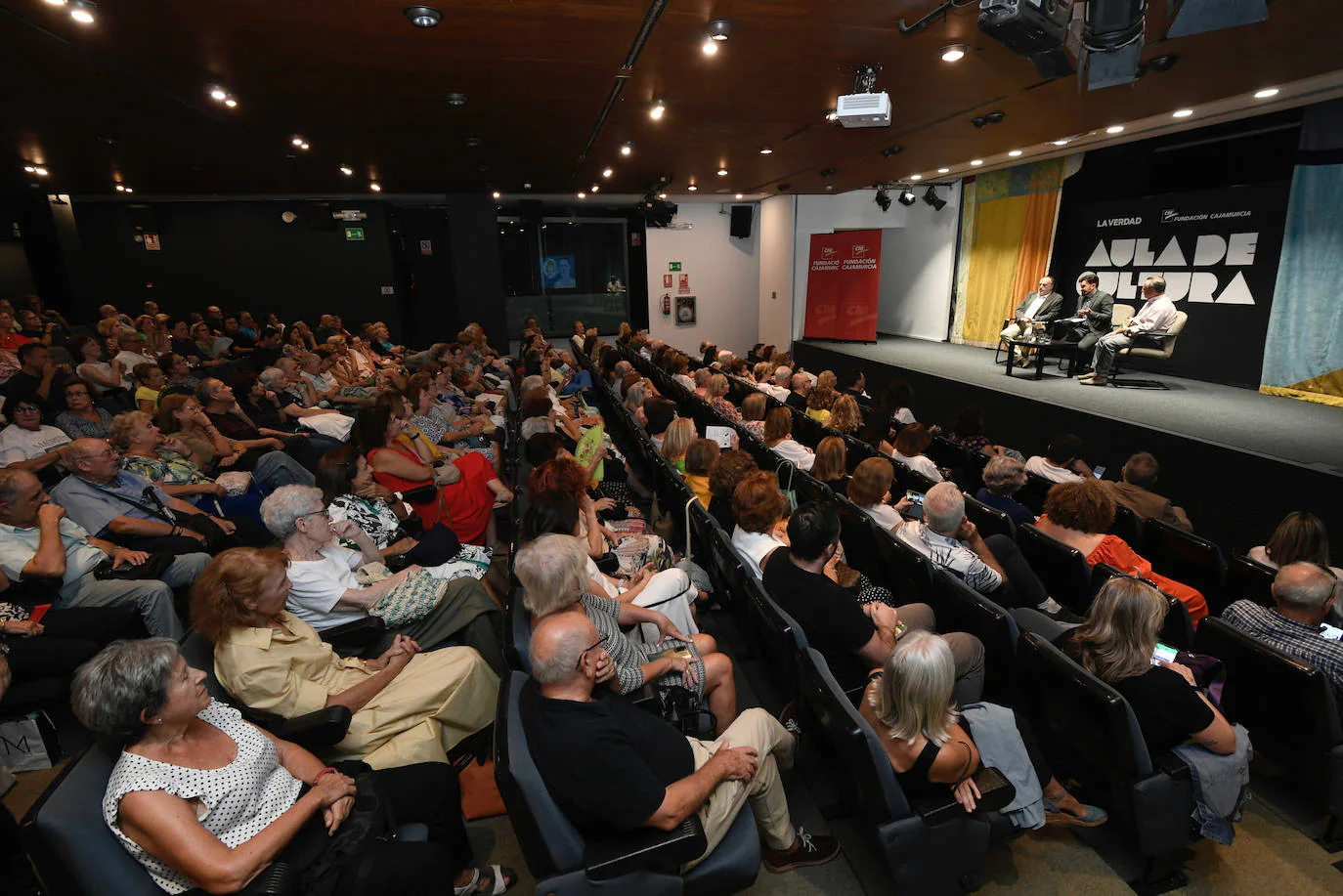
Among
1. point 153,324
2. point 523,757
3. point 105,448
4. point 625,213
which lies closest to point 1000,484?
point 523,757

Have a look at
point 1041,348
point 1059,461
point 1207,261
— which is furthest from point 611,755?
point 1207,261

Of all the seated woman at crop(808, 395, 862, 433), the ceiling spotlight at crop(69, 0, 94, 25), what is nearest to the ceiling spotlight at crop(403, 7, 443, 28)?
the ceiling spotlight at crop(69, 0, 94, 25)

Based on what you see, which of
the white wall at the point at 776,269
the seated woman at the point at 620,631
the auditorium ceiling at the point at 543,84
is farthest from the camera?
the white wall at the point at 776,269

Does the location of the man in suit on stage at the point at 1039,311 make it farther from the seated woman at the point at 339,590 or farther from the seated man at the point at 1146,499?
the seated woman at the point at 339,590

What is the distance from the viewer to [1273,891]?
1.93 metres

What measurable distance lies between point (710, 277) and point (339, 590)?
44.5ft

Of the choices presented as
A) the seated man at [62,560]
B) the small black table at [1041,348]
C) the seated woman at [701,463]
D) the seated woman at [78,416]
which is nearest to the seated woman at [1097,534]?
the seated woman at [701,463]

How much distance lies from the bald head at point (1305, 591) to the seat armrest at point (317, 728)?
3262 mm

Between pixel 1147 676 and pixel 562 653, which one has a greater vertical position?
pixel 562 653

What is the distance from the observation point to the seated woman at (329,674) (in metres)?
1.88

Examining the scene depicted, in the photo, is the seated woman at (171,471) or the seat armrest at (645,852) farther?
the seated woman at (171,471)

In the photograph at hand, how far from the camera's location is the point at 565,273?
14680 mm

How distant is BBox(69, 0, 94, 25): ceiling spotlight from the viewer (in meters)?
2.99

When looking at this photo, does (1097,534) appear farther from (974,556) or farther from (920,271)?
(920,271)
